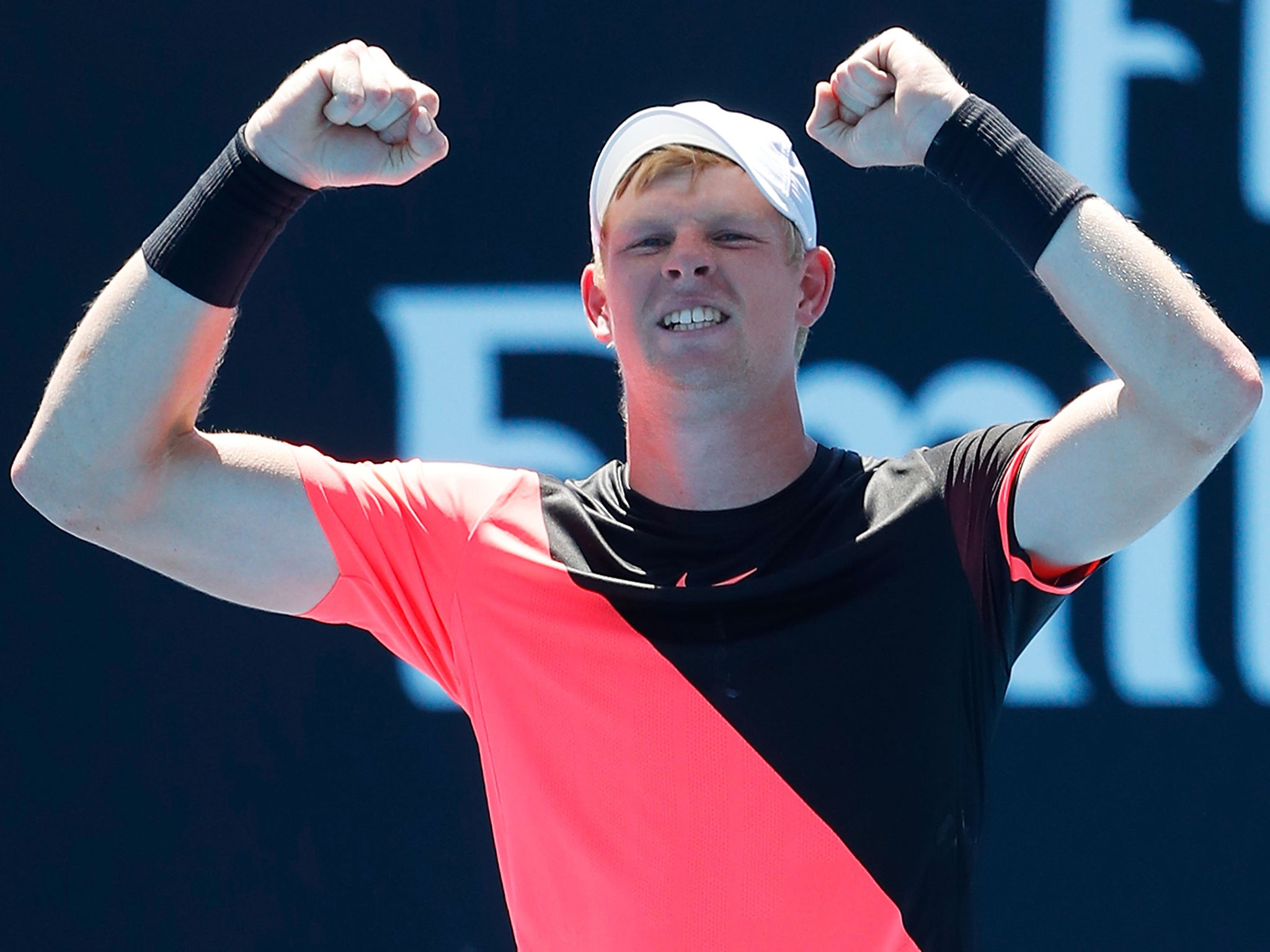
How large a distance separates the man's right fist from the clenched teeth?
0.31 meters

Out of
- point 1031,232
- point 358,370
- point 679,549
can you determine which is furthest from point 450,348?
point 1031,232

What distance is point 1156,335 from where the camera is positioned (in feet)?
4.64

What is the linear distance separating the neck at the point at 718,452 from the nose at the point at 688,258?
0.14m

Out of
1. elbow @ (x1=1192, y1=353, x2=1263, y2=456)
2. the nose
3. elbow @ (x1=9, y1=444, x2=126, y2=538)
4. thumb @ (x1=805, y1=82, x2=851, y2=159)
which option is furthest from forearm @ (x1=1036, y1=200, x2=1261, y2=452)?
elbow @ (x1=9, y1=444, x2=126, y2=538)

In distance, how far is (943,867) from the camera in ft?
5.00

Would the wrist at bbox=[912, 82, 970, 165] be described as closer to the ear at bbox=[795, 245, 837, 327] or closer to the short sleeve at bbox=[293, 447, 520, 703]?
the ear at bbox=[795, 245, 837, 327]

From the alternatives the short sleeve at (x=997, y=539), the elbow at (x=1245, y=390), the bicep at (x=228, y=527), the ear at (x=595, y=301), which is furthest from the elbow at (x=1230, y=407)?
the bicep at (x=228, y=527)

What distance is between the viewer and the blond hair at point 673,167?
1712 mm

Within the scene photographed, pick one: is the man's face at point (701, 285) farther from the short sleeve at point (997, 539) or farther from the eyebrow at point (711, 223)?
the short sleeve at point (997, 539)

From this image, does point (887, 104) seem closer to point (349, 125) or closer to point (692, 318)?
point (692, 318)

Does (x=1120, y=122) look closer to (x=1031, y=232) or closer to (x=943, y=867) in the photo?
(x=1031, y=232)

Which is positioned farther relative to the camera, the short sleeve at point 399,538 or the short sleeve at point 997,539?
the short sleeve at point 399,538

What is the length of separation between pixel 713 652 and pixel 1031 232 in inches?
21.6

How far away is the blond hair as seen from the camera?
1712 millimetres
